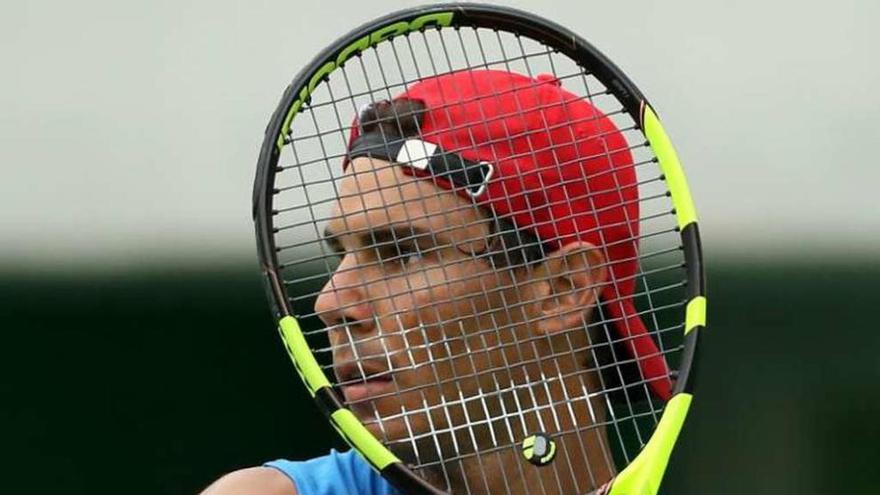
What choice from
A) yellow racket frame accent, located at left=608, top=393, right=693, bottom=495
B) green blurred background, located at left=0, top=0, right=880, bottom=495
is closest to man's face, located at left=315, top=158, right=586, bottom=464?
yellow racket frame accent, located at left=608, top=393, right=693, bottom=495

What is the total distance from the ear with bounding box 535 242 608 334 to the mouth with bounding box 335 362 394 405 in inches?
11.3

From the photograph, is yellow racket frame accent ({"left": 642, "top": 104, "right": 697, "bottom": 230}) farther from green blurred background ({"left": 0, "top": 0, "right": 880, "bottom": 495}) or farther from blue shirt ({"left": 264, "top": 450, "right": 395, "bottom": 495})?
green blurred background ({"left": 0, "top": 0, "right": 880, "bottom": 495})

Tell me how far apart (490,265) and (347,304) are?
0.78 feet

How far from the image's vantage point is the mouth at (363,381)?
2.88m

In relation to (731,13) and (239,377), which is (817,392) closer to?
(731,13)

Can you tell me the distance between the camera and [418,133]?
118 inches

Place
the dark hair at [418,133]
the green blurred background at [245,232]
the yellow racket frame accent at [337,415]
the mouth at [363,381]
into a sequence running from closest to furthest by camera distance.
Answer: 1. the yellow racket frame accent at [337,415]
2. the mouth at [363,381]
3. the dark hair at [418,133]
4. the green blurred background at [245,232]

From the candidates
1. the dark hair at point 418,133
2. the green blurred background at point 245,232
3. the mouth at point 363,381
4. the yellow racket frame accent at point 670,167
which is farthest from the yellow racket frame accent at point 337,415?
the green blurred background at point 245,232

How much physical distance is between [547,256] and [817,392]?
8.54 feet

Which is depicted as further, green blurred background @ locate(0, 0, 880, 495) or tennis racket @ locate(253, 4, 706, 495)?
green blurred background @ locate(0, 0, 880, 495)

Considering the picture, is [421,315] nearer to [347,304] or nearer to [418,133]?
[347,304]

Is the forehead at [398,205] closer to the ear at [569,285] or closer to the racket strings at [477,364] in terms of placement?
the racket strings at [477,364]

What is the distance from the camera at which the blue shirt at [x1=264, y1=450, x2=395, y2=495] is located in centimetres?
306

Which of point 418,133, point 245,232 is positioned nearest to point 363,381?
point 418,133
